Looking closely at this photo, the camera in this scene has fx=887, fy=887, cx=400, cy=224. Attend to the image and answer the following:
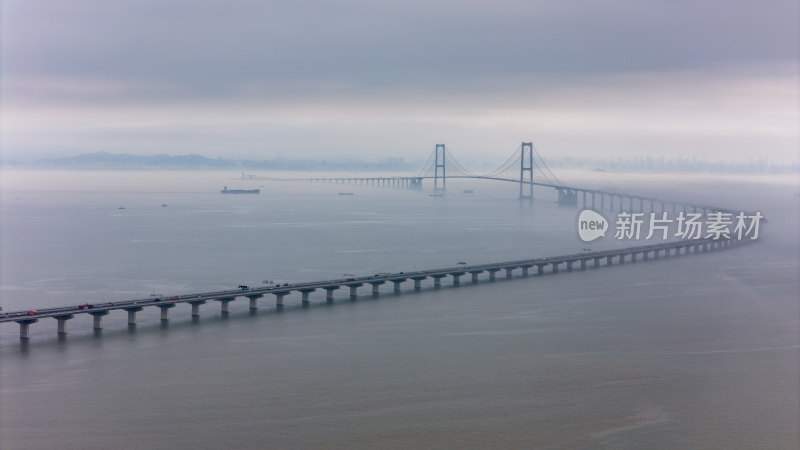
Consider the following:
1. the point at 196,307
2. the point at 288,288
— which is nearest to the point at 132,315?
the point at 196,307

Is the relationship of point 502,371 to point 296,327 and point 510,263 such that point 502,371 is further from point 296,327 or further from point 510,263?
point 510,263

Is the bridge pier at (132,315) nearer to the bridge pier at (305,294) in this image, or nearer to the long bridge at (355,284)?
the long bridge at (355,284)

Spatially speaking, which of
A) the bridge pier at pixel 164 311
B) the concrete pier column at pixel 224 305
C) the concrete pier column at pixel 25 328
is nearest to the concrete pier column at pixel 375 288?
the concrete pier column at pixel 224 305

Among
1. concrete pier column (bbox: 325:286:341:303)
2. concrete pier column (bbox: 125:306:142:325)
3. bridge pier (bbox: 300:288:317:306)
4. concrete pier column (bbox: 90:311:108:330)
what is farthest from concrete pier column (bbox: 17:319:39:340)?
concrete pier column (bbox: 325:286:341:303)

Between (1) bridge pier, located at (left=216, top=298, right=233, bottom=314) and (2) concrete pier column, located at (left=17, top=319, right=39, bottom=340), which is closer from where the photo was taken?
(2) concrete pier column, located at (left=17, top=319, right=39, bottom=340)

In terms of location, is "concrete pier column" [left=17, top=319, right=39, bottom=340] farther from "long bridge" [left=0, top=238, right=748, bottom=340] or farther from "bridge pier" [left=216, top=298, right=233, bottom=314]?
"bridge pier" [left=216, top=298, right=233, bottom=314]

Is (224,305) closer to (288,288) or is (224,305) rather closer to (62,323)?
(288,288)
